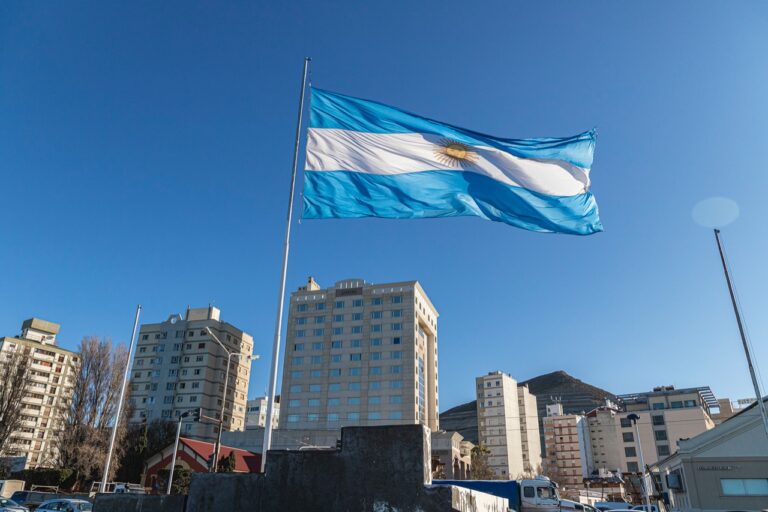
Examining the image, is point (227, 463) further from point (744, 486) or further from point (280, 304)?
point (280, 304)

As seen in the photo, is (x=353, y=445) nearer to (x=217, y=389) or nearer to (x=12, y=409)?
(x=12, y=409)

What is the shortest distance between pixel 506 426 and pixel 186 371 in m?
68.8

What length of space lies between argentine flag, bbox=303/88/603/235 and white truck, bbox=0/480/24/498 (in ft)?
135

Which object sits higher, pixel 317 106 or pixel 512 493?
pixel 317 106

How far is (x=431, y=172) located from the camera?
11.6m

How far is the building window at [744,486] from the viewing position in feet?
90.2

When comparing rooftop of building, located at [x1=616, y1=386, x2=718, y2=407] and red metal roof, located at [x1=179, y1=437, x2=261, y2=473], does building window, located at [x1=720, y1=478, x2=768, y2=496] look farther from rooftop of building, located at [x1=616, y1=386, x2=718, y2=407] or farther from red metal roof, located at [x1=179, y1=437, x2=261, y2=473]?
rooftop of building, located at [x1=616, y1=386, x2=718, y2=407]

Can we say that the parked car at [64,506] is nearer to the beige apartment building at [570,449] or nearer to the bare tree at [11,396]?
the bare tree at [11,396]

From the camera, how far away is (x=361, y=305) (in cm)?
8838

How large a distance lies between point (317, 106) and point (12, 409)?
50666 mm

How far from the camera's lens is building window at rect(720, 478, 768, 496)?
90.2 ft

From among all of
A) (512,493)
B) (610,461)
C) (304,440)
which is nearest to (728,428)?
(512,493)

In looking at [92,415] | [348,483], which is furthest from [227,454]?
[348,483]

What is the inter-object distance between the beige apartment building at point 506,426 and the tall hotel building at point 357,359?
31.7 m
